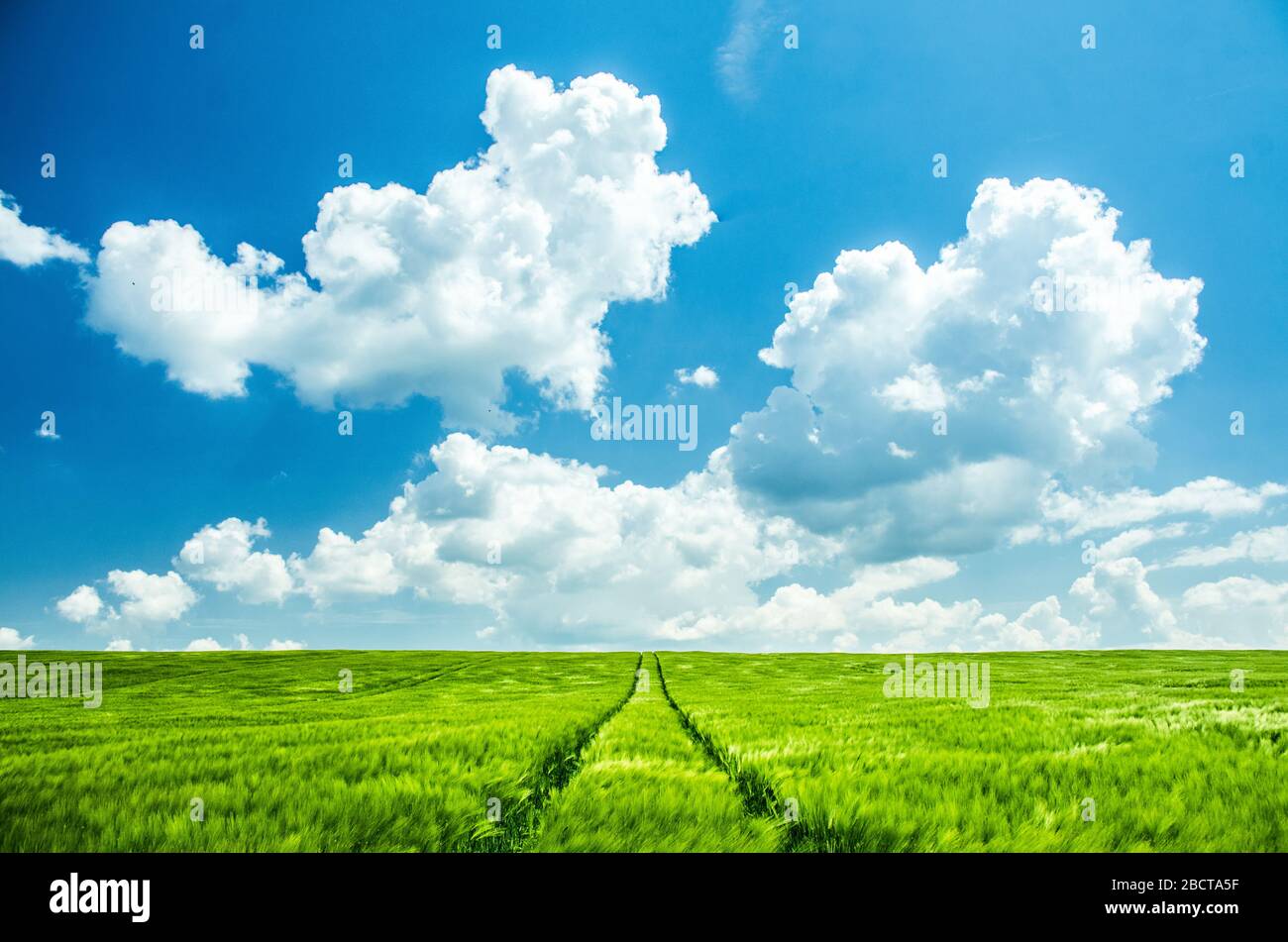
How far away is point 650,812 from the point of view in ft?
16.1

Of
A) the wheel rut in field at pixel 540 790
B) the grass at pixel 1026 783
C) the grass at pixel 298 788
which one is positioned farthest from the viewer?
the wheel rut in field at pixel 540 790

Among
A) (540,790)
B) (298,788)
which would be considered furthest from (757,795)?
(298,788)

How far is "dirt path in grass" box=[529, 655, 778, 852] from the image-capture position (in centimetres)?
430

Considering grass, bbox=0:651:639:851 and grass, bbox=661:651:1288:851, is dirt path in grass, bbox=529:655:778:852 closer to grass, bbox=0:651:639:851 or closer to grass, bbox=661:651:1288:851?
grass, bbox=661:651:1288:851

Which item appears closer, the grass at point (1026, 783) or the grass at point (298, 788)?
the grass at point (298, 788)

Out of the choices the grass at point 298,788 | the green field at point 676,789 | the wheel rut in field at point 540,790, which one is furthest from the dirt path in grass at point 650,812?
the grass at point 298,788

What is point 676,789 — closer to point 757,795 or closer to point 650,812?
point 650,812

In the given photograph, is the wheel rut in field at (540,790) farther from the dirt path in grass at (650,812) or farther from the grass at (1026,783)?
the grass at (1026,783)

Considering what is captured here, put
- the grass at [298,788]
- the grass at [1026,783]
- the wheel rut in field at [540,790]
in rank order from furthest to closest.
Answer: the wheel rut in field at [540,790]
the grass at [1026,783]
the grass at [298,788]

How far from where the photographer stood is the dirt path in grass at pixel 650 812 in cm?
430
